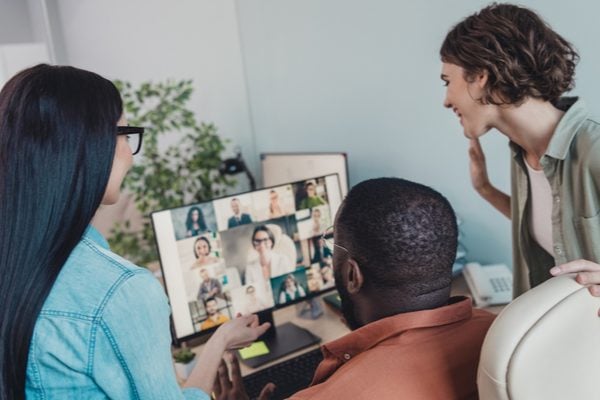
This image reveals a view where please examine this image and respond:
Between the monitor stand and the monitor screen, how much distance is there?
4.3 inches

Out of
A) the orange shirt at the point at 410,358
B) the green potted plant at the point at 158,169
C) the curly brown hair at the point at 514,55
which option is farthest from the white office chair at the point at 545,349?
the green potted plant at the point at 158,169

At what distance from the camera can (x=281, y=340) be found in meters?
1.45

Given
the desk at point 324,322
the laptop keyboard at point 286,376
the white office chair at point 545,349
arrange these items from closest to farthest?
the white office chair at point 545,349 < the laptop keyboard at point 286,376 < the desk at point 324,322

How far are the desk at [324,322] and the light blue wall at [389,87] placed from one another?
0.66ft

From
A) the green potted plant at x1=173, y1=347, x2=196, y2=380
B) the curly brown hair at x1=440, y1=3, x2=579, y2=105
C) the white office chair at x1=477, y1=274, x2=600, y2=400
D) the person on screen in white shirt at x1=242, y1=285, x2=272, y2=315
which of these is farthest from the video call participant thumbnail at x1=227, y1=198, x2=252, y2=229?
the white office chair at x1=477, y1=274, x2=600, y2=400

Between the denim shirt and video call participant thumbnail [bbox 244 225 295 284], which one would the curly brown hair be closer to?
video call participant thumbnail [bbox 244 225 295 284]

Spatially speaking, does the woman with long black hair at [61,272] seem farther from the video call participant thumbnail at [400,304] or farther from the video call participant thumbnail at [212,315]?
the video call participant thumbnail at [212,315]

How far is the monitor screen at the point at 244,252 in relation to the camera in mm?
1256

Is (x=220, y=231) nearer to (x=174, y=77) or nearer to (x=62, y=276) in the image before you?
(x=62, y=276)

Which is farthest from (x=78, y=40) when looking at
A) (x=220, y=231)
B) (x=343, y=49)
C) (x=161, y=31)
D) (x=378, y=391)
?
(x=378, y=391)

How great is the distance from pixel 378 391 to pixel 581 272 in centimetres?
33

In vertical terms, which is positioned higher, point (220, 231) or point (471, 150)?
Result: point (471, 150)

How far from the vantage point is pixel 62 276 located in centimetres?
69

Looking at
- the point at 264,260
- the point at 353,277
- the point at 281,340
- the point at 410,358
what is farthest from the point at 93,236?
the point at 281,340
